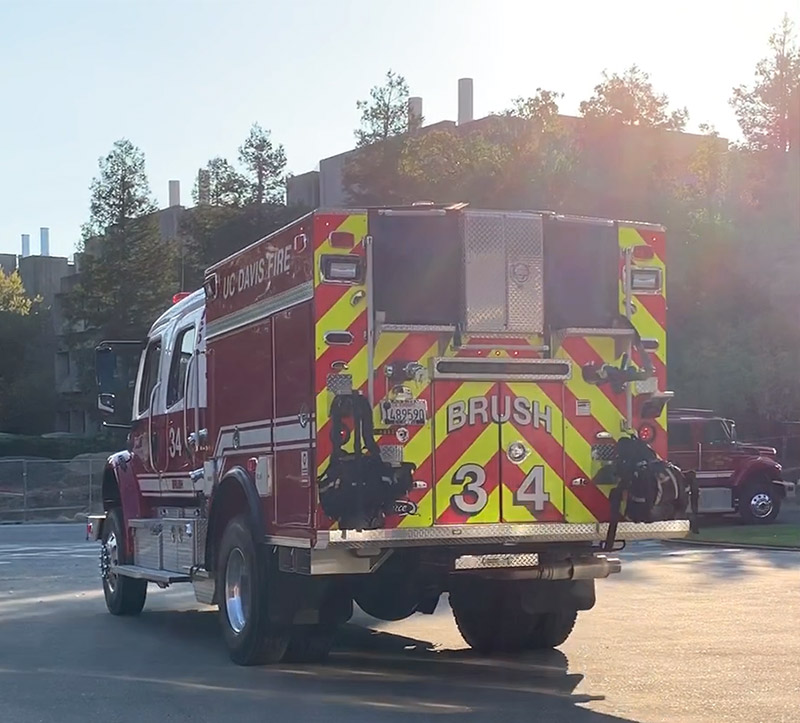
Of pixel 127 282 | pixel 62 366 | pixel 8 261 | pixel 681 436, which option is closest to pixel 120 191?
pixel 127 282

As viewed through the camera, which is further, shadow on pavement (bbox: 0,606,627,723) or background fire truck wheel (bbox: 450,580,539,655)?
background fire truck wheel (bbox: 450,580,539,655)

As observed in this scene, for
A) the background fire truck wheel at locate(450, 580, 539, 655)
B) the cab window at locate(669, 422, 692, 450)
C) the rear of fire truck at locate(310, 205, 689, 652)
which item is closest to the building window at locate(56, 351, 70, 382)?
the cab window at locate(669, 422, 692, 450)

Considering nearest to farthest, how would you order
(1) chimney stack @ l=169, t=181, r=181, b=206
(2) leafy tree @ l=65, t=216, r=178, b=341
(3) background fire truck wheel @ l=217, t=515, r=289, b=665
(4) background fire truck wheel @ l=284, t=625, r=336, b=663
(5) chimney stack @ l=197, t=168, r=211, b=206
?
(3) background fire truck wheel @ l=217, t=515, r=289, b=665 < (4) background fire truck wheel @ l=284, t=625, r=336, b=663 < (2) leafy tree @ l=65, t=216, r=178, b=341 < (5) chimney stack @ l=197, t=168, r=211, b=206 < (1) chimney stack @ l=169, t=181, r=181, b=206

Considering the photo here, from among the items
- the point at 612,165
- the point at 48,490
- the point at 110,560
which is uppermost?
the point at 612,165

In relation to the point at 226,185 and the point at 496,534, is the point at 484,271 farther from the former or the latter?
the point at 226,185

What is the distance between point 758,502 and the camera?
2611 centimetres

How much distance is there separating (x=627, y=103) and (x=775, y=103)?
30.4 feet

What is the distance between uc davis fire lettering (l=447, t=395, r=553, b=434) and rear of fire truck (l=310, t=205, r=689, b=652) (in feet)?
0.03

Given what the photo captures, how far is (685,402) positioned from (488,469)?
31.9 meters

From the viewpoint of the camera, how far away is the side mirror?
13859 millimetres

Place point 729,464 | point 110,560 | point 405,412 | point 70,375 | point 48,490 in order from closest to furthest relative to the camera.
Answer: point 405,412 < point 110,560 < point 729,464 < point 48,490 < point 70,375

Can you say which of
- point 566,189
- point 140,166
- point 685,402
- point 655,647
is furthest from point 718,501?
point 140,166

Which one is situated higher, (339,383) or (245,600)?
(339,383)

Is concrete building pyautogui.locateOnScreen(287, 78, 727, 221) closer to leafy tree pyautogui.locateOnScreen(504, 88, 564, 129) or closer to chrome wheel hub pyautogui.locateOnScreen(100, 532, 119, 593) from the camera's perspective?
leafy tree pyautogui.locateOnScreen(504, 88, 564, 129)
